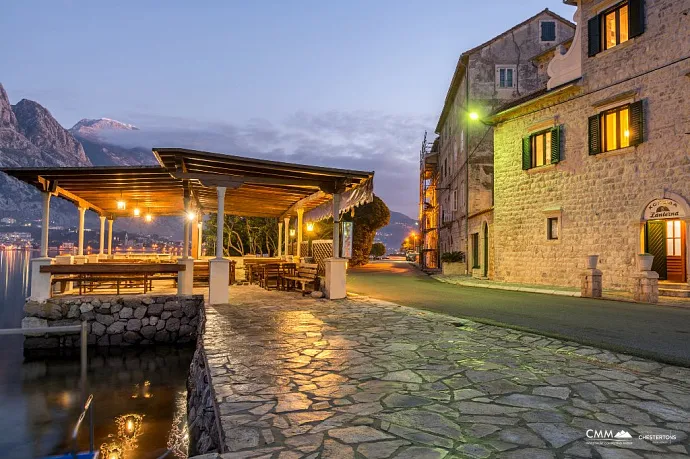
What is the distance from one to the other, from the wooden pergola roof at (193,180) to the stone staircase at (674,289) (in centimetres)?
948

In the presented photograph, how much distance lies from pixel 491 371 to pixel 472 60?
2166cm

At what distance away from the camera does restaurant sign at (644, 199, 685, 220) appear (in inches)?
488

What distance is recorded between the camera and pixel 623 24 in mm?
13844

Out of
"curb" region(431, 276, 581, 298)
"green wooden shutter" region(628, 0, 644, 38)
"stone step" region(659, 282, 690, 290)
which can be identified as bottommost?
"curb" region(431, 276, 581, 298)

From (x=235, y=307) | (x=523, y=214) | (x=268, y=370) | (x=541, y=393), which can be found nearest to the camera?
(x=541, y=393)

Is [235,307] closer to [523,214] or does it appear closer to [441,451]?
[441,451]

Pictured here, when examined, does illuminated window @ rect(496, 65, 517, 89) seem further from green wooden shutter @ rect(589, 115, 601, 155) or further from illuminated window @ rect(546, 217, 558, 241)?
illuminated window @ rect(546, 217, 558, 241)

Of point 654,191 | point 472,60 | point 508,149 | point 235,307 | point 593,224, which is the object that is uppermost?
point 472,60

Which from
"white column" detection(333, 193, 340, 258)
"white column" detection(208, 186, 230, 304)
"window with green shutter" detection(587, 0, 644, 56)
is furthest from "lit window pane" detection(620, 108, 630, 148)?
"white column" detection(208, 186, 230, 304)

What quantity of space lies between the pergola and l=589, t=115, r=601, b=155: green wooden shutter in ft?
27.2

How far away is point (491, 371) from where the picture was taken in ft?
16.0

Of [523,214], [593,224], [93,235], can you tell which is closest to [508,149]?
[523,214]

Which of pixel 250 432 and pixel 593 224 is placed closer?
pixel 250 432

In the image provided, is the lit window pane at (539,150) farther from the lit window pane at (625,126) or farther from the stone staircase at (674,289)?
the stone staircase at (674,289)
